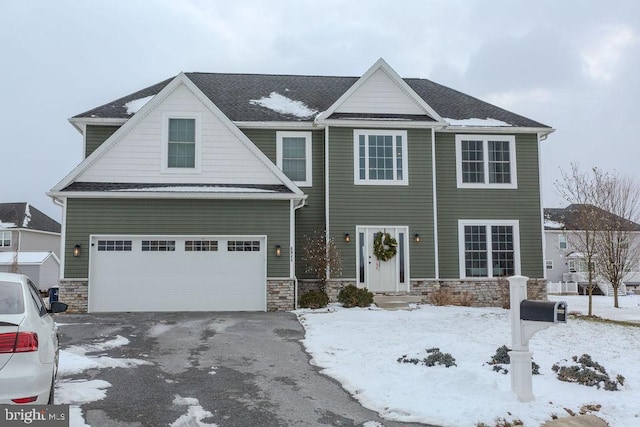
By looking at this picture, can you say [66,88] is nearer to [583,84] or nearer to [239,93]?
[239,93]

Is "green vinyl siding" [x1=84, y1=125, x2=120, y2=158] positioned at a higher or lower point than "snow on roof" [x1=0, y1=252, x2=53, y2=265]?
higher

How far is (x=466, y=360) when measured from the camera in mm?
7613

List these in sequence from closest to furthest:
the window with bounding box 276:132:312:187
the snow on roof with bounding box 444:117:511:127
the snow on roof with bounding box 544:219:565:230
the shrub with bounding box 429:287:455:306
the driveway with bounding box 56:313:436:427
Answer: the driveway with bounding box 56:313:436:427 → the shrub with bounding box 429:287:455:306 → the window with bounding box 276:132:312:187 → the snow on roof with bounding box 444:117:511:127 → the snow on roof with bounding box 544:219:565:230

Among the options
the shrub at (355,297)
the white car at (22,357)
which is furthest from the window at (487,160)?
the white car at (22,357)

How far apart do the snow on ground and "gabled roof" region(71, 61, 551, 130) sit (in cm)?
944

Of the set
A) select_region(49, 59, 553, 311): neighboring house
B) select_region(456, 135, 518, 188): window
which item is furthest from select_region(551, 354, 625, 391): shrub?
select_region(456, 135, 518, 188): window

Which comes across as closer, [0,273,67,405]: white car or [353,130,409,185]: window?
[0,273,67,405]: white car

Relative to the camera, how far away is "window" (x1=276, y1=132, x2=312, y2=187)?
1723cm

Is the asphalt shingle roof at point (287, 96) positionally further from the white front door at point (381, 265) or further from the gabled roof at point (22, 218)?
the gabled roof at point (22, 218)

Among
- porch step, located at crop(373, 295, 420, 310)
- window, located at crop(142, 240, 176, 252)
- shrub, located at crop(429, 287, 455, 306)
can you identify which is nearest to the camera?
window, located at crop(142, 240, 176, 252)

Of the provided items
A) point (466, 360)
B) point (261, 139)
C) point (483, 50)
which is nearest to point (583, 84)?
point (483, 50)

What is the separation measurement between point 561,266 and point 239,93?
98.2 ft

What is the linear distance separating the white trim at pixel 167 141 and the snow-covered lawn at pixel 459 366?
563cm

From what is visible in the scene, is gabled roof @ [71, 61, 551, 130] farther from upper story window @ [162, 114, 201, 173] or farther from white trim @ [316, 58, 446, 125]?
upper story window @ [162, 114, 201, 173]
